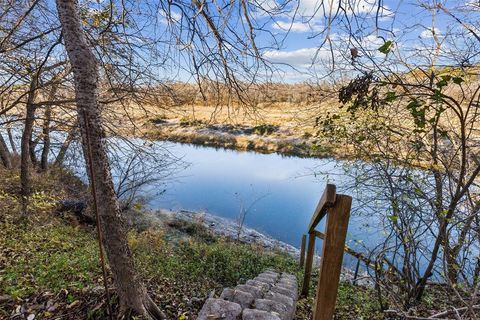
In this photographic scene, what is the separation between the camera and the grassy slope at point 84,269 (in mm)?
3217

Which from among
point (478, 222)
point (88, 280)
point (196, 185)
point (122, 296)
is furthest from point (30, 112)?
point (196, 185)

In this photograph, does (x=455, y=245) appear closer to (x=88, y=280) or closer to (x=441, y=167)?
(x=441, y=167)

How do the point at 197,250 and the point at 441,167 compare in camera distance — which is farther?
the point at 197,250

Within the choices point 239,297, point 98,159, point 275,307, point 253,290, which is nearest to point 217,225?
point 253,290

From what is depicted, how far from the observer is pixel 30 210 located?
6855 mm

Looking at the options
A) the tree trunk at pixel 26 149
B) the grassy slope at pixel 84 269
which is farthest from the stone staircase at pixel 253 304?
the tree trunk at pixel 26 149

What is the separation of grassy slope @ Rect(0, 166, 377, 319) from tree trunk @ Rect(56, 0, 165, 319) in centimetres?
37

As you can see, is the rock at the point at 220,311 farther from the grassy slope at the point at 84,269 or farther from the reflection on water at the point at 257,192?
the reflection on water at the point at 257,192

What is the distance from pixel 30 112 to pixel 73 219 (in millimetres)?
3294

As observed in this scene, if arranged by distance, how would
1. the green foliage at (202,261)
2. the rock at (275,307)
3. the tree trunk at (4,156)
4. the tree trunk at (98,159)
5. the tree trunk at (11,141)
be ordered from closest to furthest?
the tree trunk at (98,159)
the rock at (275,307)
the green foliage at (202,261)
the tree trunk at (11,141)
the tree trunk at (4,156)

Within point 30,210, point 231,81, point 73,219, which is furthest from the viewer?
point 73,219

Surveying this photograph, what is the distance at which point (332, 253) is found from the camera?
1520mm

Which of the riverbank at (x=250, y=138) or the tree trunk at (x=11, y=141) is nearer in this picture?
the tree trunk at (x=11, y=141)

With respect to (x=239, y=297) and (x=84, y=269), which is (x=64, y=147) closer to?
(x=84, y=269)
